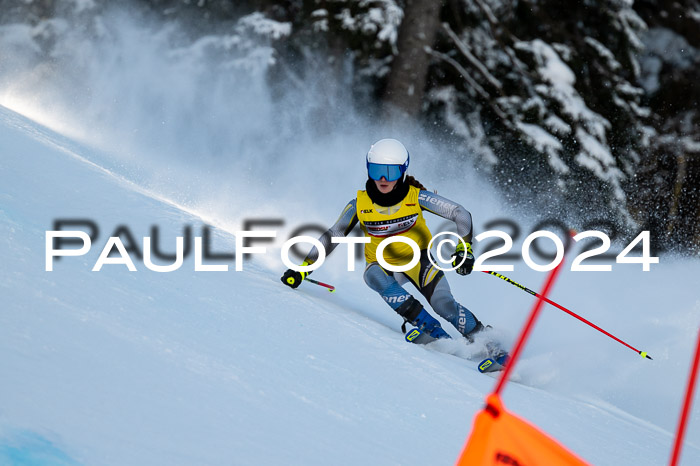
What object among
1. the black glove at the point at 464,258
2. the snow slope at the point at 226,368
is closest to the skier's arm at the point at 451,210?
the black glove at the point at 464,258

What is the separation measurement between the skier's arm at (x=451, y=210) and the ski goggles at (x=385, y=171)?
350 millimetres

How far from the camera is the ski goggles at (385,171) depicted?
4.63 metres

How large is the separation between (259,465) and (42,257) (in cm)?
170

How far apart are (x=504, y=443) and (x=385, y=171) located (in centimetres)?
354

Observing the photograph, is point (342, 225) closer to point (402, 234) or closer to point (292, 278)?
point (402, 234)

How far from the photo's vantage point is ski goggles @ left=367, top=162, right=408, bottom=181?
463 centimetres

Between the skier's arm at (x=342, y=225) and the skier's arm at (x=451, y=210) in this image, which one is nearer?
the skier's arm at (x=451, y=210)

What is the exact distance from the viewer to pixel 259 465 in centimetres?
184

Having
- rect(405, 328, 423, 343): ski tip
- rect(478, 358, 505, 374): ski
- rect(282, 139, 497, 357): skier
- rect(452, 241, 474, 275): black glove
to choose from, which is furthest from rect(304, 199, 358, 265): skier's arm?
rect(478, 358, 505, 374): ski

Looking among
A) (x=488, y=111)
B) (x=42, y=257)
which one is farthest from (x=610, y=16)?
(x=42, y=257)

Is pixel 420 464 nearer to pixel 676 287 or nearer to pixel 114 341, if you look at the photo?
pixel 114 341

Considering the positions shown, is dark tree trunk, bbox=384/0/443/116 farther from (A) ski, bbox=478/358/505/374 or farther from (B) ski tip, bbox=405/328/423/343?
(A) ski, bbox=478/358/505/374

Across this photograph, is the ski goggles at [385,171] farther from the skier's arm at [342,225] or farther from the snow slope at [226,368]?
the snow slope at [226,368]

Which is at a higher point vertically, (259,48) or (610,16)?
(610,16)
